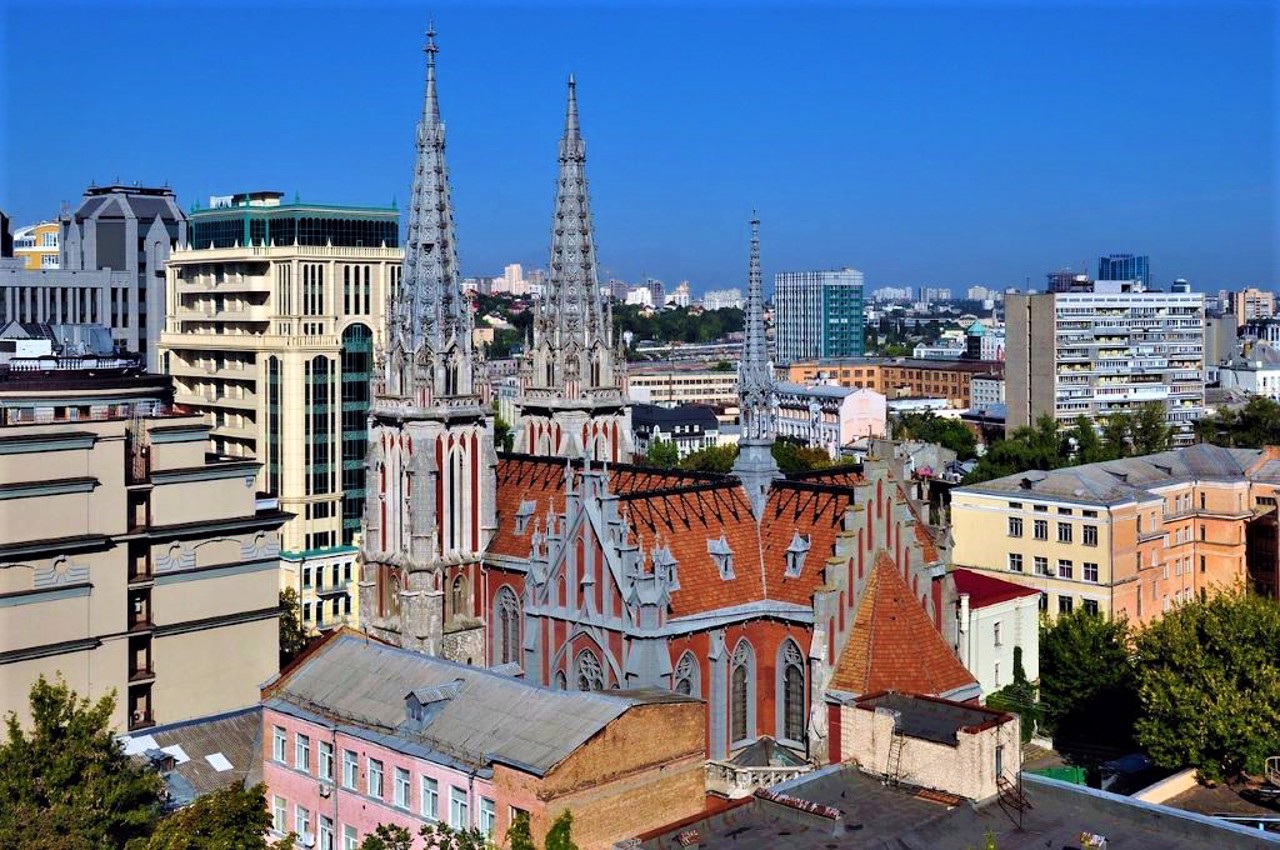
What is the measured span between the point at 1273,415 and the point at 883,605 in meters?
119

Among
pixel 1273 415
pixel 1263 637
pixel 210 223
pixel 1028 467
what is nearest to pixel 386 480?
pixel 1263 637

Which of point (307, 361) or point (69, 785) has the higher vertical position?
point (307, 361)

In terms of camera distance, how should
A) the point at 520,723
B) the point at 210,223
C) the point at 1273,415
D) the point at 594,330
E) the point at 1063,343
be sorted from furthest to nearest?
the point at 1063,343
the point at 1273,415
the point at 210,223
the point at 594,330
the point at 520,723

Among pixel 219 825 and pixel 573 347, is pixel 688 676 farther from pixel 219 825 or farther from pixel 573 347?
pixel 573 347

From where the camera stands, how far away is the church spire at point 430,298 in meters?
65.2

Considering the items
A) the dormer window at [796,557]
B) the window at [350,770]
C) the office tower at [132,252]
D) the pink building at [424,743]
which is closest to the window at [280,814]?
the pink building at [424,743]

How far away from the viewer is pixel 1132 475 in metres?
98.4

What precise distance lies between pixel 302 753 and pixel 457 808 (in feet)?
27.3

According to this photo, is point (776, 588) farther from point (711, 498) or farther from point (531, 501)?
point (531, 501)

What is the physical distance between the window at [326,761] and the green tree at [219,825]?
7.72 m

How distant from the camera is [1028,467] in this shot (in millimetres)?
137500

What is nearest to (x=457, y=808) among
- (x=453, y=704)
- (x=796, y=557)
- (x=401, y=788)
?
(x=401, y=788)


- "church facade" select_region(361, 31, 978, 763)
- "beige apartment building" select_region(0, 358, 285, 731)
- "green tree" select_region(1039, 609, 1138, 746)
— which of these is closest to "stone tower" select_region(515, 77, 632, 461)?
"church facade" select_region(361, 31, 978, 763)

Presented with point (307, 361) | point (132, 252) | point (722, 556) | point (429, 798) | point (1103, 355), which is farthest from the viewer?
point (1103, 355)
